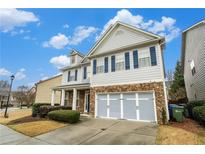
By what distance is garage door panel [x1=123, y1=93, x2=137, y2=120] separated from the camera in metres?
11.3

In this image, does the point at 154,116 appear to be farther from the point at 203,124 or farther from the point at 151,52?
the point at 151,52

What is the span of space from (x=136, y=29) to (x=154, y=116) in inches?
291

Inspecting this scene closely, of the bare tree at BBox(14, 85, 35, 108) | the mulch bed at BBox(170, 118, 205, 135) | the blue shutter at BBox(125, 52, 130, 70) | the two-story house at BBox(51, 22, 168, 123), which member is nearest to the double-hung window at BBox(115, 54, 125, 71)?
the two-story house at BBox(51, 22, 168, 123)

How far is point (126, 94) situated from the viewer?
1195cm

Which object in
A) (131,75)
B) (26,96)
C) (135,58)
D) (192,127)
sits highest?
(135,58)

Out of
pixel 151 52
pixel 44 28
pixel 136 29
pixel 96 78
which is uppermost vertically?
pixel 44 28

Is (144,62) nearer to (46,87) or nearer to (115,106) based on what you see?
(115,106)

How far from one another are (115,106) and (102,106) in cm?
141

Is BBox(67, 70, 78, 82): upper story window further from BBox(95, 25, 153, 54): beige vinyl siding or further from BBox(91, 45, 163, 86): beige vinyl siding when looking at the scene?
BBox(95, 25, 153, 54): beige vinyl siding

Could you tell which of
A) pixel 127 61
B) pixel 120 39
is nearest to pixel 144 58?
pixel 127 61

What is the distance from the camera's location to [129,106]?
455 inches

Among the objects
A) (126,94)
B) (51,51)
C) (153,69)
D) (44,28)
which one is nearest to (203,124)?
(153,69)

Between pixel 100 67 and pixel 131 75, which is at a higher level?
pixel 100 67

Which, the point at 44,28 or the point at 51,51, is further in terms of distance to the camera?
the point at 51,51
